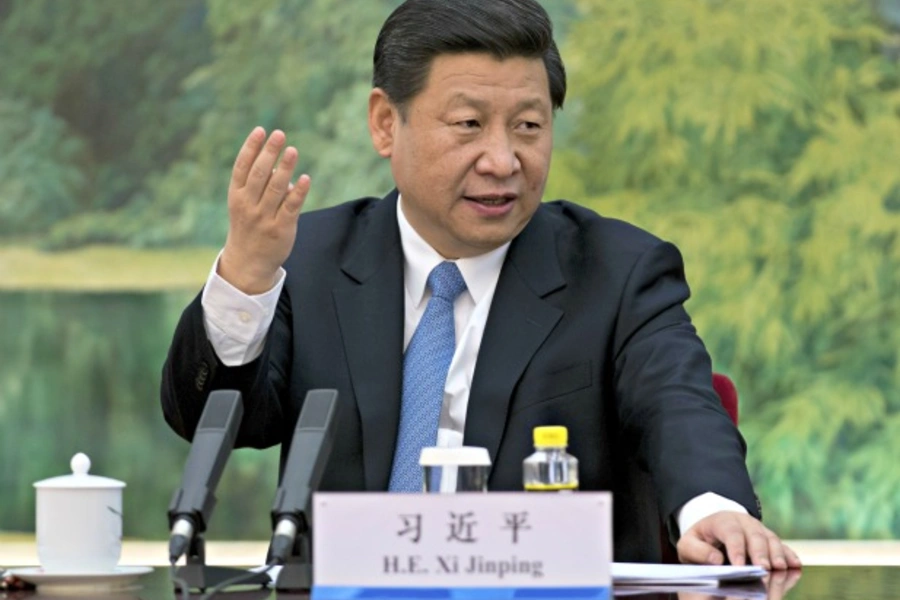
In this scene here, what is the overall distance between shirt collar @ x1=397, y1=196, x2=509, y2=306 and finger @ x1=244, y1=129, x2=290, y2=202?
56 centimetres

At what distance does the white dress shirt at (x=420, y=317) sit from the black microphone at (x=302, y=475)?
0.54 meters

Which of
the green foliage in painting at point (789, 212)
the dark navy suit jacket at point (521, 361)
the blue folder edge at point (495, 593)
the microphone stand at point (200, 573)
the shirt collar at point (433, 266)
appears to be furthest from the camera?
the green foliage in painting at point (789, 212)

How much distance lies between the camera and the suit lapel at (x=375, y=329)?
→ 243 cm

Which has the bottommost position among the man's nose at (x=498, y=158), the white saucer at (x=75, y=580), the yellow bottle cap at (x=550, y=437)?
the white saucer at (x=75, y=580)

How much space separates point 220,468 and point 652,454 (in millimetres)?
800

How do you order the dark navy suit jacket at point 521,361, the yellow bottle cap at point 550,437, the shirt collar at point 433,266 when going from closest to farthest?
the yellow bottle cap at point 550,437, the dark navy suit jacket at point 521,361, the shirt collar at point 433,266

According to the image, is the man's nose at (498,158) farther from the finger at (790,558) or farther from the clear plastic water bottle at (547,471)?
the finger at (790,558)

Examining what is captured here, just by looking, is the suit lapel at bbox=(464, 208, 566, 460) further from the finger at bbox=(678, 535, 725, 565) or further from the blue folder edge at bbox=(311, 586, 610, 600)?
the blue folder edge at bbox=(311, 586, 610, 600)

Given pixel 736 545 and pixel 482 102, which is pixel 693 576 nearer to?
pixel 736 545

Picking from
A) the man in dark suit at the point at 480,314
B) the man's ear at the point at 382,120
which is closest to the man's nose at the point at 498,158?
the man in dark suit at the point at 480,314

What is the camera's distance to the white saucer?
1.85 m

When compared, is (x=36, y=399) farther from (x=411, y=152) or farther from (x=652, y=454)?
(x=652, y=454)

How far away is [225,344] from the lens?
2.29 m

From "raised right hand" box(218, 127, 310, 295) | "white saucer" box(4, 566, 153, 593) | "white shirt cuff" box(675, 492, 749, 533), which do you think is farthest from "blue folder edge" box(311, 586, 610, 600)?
"raised right hand" box(218, 127, 310, 295)
